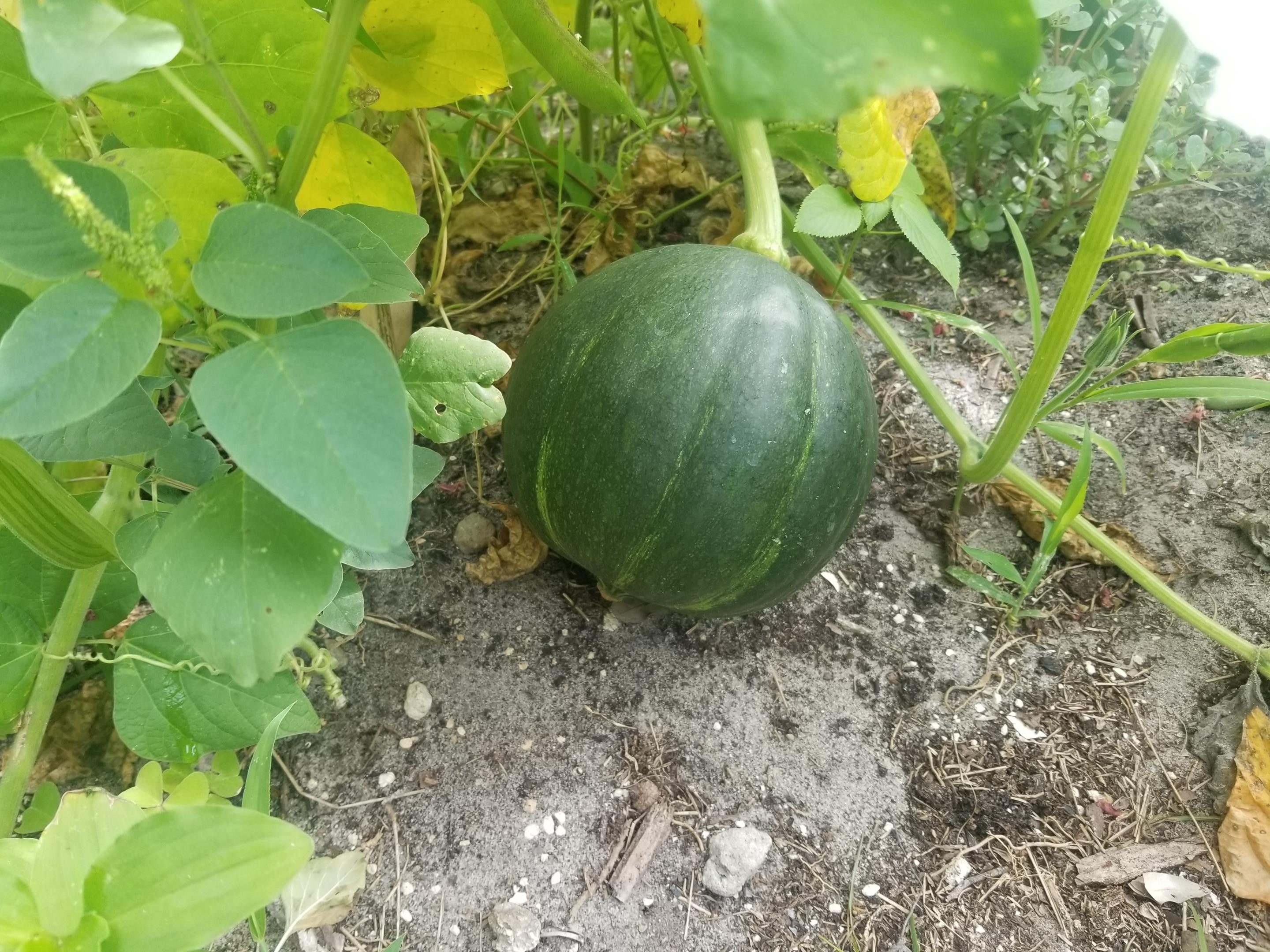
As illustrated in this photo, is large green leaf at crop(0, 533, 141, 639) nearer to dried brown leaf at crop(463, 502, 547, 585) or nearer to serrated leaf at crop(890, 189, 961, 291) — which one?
dried brown leaf at crop(463, 502, 547, 585)

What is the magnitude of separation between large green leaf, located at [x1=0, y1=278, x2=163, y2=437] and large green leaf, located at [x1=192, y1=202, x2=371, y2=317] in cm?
5

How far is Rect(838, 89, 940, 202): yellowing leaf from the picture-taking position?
1023mm

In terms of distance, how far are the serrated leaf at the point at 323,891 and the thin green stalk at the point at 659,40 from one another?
1272mm

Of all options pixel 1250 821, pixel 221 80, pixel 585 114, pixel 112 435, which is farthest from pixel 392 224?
pixel 1250 821

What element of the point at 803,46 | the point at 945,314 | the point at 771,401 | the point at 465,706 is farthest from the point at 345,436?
the point at 945,314

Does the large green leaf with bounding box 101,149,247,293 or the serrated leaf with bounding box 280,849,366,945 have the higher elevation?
the large green leaf with bounding box 101,149,247,293

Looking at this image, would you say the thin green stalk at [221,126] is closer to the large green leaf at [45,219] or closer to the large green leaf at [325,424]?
the large green leaf at [45,219]

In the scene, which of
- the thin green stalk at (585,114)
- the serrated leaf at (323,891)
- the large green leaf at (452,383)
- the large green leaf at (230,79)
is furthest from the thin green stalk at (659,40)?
the serrated leaf at (323,891)

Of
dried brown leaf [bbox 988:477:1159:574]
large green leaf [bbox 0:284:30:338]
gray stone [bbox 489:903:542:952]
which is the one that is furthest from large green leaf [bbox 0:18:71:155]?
dried brown leaf [bbox 988:477:1159:574]

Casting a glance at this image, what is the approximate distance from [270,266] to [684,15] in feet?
2.60

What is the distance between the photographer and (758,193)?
1.23m

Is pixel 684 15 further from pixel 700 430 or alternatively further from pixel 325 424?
pixel 325 424

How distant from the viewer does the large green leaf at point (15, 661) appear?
0.80 metres

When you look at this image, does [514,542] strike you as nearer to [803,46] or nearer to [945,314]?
[945,314]
